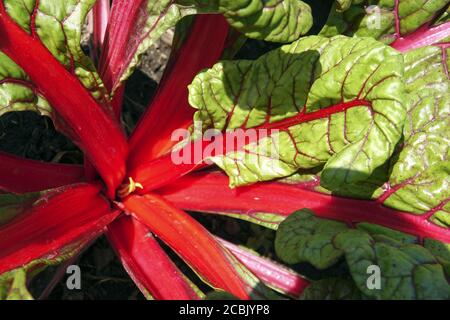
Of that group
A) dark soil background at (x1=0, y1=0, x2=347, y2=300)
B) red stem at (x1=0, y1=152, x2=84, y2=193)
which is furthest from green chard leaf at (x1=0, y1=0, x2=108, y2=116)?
dark soil background at (x1=0, y1=0, x2=347, y2=300)

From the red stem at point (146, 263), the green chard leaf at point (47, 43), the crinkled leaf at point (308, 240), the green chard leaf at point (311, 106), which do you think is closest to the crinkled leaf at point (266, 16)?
the green chard leaf at point (311, 106)

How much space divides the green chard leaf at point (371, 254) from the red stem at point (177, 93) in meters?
0.55

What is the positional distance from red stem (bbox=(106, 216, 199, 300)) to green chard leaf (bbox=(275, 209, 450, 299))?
1.13 ft

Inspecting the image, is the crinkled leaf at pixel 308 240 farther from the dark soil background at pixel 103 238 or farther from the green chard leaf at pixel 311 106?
the dark soil background at pixel 103 238

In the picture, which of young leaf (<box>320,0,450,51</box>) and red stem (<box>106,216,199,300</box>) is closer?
red stem (<box>106,216,199,300</box>)

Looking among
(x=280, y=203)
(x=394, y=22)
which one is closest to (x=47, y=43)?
(x=280, y=203)

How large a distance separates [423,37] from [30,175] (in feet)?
4.51

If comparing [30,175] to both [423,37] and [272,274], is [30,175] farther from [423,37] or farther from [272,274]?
[423,37]

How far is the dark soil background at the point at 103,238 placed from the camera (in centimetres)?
253

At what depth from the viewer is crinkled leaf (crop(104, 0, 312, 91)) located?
1.64m

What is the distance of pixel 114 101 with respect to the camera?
87.7 inches

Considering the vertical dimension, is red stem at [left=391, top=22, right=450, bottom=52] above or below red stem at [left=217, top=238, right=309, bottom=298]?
above

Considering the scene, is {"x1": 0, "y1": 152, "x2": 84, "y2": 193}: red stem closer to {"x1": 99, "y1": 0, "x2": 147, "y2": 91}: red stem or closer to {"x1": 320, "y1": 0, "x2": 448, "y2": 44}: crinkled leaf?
{"x1": 99, "y1": 0, "x2": 147, "y2": 91}: red stem
